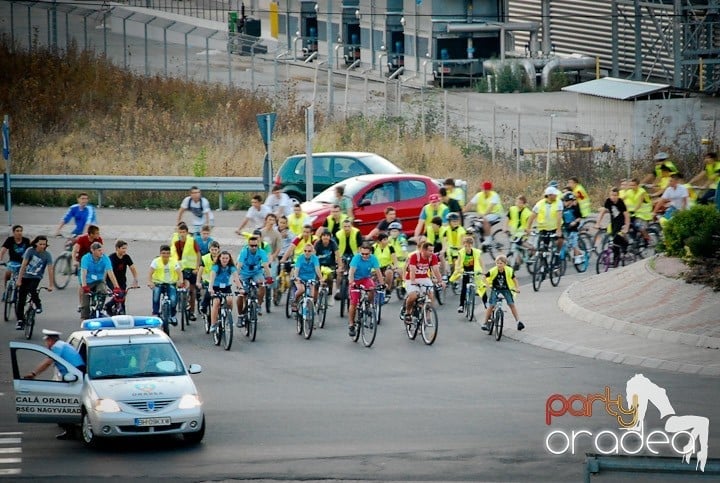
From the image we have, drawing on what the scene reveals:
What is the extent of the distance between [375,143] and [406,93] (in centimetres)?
1217

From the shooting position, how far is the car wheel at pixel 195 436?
1694 cm

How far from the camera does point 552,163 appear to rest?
42219 mm

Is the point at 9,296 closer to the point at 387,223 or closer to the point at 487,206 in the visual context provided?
the point at 387,223

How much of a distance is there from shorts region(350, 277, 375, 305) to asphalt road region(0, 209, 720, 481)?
745 millimetres

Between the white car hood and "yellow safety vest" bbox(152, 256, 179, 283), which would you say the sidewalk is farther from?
the white car hood

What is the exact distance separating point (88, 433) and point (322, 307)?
840 centimetres

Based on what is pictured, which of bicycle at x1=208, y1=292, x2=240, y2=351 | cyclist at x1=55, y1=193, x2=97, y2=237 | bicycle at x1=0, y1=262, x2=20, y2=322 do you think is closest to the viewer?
bicycle at x1=208, y1=292, x2=240, y2=351

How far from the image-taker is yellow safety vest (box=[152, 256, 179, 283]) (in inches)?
964

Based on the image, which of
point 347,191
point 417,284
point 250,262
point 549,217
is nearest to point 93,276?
point 250,262

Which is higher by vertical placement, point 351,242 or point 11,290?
point 351,242

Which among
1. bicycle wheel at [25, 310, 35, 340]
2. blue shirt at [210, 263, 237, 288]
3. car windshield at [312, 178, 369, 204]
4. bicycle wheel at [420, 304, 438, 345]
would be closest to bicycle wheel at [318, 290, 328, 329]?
blue shirt at [210, 263, 237, 288]

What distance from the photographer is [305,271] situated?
2478cm

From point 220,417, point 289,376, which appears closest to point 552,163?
point 289,376

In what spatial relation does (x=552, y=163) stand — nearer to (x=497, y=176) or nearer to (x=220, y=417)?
(x=497, y=176)
